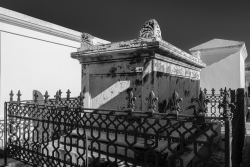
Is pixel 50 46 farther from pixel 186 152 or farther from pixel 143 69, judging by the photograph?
pixel 186 152

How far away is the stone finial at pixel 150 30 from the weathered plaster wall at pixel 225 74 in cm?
875

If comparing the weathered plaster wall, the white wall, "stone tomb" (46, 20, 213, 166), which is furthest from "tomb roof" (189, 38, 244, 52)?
"stone tomb" (46, 20, 213, 166)

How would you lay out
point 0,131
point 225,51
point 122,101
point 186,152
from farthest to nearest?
point 225,51
point 0,131
point 122,101
point 186,152

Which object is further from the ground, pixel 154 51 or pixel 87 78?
pixel 154 51

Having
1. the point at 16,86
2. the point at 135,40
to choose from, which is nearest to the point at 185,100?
the point at 135,40

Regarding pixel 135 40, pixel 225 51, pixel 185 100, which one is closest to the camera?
pixel 135 40

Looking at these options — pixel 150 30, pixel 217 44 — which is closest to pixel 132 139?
pixel 150 30

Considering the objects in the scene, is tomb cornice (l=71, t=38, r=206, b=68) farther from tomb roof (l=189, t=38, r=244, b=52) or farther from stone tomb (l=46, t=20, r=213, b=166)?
tomb roof (l=189, t=38, r=244, b=52)

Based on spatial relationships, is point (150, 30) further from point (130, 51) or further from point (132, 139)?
point (132, 139)

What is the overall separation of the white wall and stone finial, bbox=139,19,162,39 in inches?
223

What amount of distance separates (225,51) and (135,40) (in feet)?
30.9

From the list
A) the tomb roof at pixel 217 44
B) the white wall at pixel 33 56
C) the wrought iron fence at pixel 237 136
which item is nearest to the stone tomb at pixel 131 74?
the wrought iron fence at pixel 237 136

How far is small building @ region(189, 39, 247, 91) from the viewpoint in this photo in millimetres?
10008

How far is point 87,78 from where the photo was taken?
3588mm
